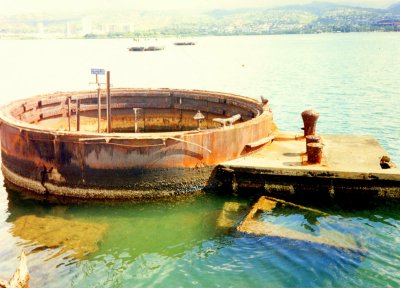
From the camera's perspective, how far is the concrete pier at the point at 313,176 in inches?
442

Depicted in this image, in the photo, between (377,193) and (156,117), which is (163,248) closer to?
(377,193)

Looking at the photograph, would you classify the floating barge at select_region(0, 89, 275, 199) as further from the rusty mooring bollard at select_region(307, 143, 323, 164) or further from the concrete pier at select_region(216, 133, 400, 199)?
the rusty mooring bollard at select_region(307, 143, 323, 164)

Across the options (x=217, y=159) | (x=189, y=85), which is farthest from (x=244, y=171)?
(x=189, y=85)

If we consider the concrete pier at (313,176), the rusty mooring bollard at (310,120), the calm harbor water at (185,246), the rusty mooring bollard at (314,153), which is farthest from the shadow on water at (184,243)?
the rusty mooring bollard at (310,120)

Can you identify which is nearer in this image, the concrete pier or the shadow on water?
the shadow on water

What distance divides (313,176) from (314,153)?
72 centimetres

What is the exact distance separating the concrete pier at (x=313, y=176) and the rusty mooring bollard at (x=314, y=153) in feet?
0.57

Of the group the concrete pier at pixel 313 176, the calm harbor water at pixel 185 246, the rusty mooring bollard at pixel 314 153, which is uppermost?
the rusty mooring bollard at pixel 314 153

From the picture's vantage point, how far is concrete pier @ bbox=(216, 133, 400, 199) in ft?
36.8

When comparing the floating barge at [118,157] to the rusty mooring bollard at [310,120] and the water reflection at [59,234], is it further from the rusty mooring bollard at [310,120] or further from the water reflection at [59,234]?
the rusty mooring bollard at [310,120]

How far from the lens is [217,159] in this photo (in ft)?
39.7

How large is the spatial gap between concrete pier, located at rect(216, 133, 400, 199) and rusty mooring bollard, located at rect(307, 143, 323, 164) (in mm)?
174

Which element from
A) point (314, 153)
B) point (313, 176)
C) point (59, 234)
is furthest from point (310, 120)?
point (59, 234)

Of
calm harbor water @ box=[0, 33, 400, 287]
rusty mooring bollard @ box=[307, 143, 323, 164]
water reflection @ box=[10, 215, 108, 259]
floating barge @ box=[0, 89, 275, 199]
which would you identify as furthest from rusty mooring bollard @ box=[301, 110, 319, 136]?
water reflection @ box=[10, 215, 108, 259]
